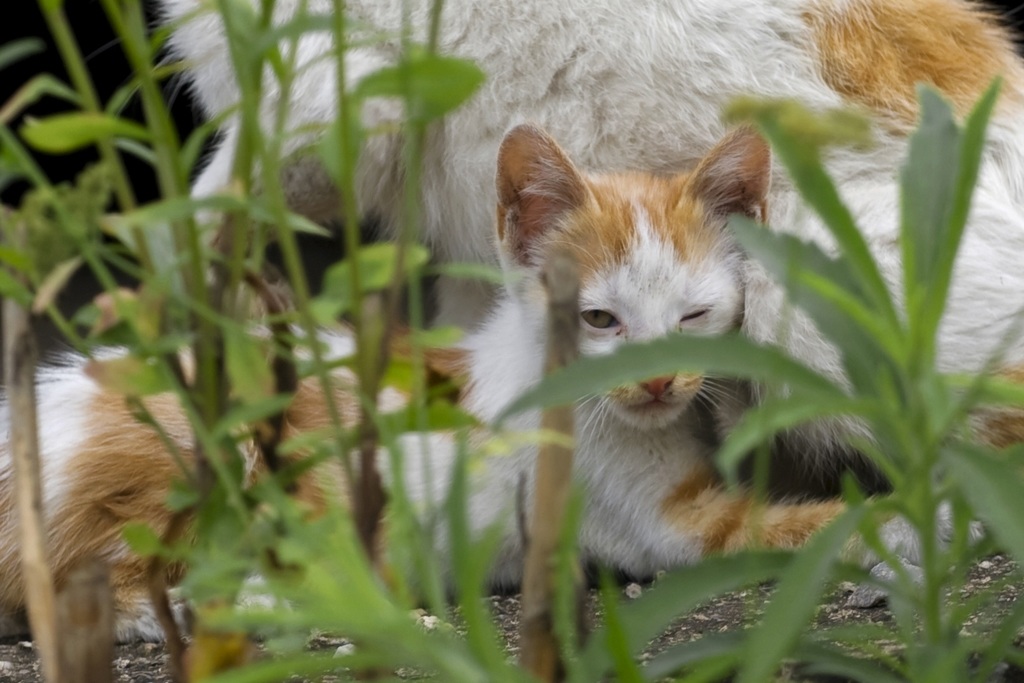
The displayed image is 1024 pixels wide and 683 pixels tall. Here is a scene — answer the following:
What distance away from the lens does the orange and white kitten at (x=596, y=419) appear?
6.28 ft

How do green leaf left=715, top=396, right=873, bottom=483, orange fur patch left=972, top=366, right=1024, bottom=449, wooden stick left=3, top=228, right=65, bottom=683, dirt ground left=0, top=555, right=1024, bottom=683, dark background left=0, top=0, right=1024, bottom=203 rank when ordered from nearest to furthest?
green leaf left=715, top=396, right=873, bottom=483 < wooden stick left=3, top=228, right=65, bottom=683 < dirt ground left=0, top=555, right=1024, bottom=683 < orange fur patch left=972, top=366, right=1024, bottom=449 < dark background left=0, top=0, right=1024, bottom=203

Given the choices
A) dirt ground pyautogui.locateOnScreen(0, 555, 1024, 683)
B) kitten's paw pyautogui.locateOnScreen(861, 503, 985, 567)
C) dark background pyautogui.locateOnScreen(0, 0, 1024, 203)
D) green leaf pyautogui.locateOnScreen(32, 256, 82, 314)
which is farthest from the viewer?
dark background pyautogui.locateOnScreen(0, 0, 1024, 203)

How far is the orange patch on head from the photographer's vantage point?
2051mm

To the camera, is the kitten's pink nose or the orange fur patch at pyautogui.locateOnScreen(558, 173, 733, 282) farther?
the orange fur patch at pyautogui.locateOnScreen(558, 173, 733, 282)

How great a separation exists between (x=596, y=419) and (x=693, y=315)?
0.75 feet

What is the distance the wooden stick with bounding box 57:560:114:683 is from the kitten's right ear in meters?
1.10

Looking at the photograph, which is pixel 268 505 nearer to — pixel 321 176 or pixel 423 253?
pixel 423 253

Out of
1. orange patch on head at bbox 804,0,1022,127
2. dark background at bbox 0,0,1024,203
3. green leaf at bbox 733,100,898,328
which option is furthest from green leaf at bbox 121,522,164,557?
dark background at bbox 0,0,1024,203

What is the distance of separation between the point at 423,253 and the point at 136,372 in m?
0.23

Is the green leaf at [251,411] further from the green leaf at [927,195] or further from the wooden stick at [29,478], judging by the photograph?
the green leaf at [927,195]

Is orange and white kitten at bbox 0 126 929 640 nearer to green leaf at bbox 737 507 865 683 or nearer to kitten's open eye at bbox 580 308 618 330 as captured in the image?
kitten's open eye at bbox 580 308 618 330

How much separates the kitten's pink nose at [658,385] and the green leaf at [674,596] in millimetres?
782

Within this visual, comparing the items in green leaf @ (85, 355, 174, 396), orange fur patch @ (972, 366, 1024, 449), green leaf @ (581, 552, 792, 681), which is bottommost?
orange fur patch @ (972, 366, 1024, 449)

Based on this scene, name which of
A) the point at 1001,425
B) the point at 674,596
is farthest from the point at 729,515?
the point at 674,596
